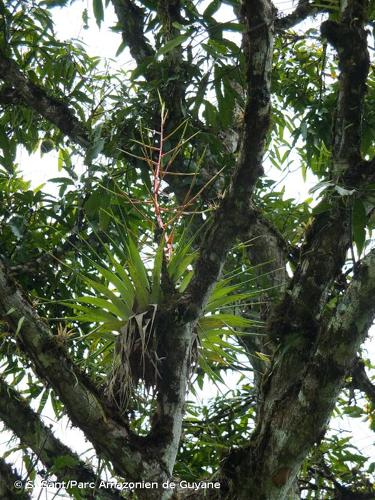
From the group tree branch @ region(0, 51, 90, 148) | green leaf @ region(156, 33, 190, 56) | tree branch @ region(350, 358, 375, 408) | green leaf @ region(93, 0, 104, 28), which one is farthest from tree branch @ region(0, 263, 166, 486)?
green leaf @ region(93, 0, 104, 28)

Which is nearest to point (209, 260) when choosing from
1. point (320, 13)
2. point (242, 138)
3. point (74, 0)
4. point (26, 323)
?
point (242, 138)

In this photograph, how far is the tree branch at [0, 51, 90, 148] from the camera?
3463mm

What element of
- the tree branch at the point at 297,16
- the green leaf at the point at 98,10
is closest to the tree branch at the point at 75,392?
the green leaf at the point at 98,10

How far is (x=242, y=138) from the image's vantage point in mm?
2402

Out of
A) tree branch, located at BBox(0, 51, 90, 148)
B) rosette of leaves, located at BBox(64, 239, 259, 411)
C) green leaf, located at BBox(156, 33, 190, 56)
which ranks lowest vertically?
rosette of leaves, located at BBox(64, 239, 259, 411)

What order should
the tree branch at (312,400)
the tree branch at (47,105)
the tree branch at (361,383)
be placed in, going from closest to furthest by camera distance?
the tree branch at (312,400)
the tree branch at (361,383)
the tree branch at (47,105)

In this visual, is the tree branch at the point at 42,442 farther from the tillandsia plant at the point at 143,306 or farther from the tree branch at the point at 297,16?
the tree branch at the point at 297,16

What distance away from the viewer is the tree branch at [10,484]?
239 centimetres

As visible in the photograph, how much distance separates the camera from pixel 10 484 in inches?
96.0

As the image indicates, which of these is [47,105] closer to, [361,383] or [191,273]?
[191,273]

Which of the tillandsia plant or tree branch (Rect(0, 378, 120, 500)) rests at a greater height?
the tillandsia plant

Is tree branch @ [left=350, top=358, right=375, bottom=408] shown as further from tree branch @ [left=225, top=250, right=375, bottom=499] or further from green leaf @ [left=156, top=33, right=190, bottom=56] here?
green leaf @ [left=156, top=33, right=190, bottom=56]

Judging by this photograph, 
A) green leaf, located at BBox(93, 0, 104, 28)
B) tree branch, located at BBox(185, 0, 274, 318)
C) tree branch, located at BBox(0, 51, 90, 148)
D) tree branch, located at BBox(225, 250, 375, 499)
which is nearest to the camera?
tree branch, located at BBox(225, 250, 375, 499)

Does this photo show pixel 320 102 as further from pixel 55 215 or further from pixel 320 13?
pixel 55 215
